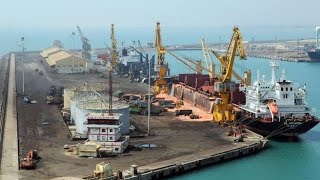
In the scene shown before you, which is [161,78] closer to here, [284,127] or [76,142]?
[284,127]

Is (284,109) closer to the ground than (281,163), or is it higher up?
higher up

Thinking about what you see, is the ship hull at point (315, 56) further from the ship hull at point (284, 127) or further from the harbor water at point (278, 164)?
the ship hull at point (284, 127)

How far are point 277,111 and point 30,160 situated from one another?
1773 centimetres

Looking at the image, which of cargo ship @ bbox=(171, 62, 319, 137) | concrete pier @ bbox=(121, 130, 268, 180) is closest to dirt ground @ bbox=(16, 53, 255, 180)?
concrete pier @ bbox=(121, 130, 268, 180)

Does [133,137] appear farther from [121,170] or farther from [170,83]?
[170,83]

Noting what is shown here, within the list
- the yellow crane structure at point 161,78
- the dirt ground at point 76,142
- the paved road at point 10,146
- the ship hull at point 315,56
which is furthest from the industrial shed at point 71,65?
the ship hull at point 315,56

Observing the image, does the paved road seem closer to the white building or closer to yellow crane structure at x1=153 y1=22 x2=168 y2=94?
the white building

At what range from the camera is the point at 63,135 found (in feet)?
120

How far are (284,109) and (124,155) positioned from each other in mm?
14013

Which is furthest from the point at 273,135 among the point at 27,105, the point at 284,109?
the point at 27,105

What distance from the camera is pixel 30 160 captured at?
28.6m

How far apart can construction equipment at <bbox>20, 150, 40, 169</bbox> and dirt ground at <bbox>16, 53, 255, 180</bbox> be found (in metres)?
0.33

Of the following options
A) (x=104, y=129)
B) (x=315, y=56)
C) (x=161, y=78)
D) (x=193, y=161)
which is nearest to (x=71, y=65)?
(x=161, y=78)

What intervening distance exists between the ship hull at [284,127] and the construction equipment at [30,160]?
15931 mm
